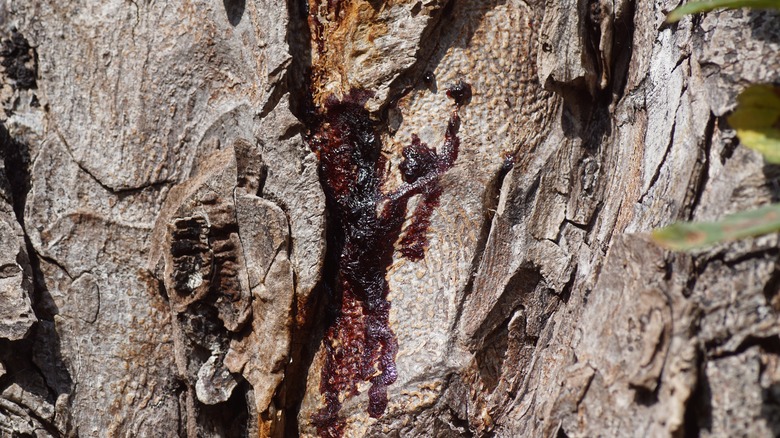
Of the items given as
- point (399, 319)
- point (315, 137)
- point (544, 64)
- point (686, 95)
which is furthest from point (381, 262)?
point (686, 95)

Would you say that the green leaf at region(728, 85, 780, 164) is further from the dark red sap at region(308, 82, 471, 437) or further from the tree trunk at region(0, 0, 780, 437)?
the dark red sap at region(308, 82, 471, 437)

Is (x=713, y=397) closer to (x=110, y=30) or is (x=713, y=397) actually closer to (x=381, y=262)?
(x=381, y=262)

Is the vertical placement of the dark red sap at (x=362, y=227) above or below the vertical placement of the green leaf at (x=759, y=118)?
below

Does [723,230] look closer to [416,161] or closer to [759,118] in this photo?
[759,118]

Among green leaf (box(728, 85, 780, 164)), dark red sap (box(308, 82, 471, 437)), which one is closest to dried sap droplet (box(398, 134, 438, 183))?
dark red sap (box(308, 82, 471, 437))

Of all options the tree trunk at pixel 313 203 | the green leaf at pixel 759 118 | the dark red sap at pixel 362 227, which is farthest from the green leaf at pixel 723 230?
the dark red sap at pixel 362 227

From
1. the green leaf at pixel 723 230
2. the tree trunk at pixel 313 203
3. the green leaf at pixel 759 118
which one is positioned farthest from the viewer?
the tree trunk at pixel 313 203

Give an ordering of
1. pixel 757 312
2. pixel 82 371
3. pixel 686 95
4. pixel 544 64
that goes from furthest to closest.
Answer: pixel 82 371 < pixel 544 64 < pixel 686 95 < pixel 757 312

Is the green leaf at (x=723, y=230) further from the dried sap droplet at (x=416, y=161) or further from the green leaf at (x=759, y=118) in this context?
the dried sap droplet at (x=416, y=161)
